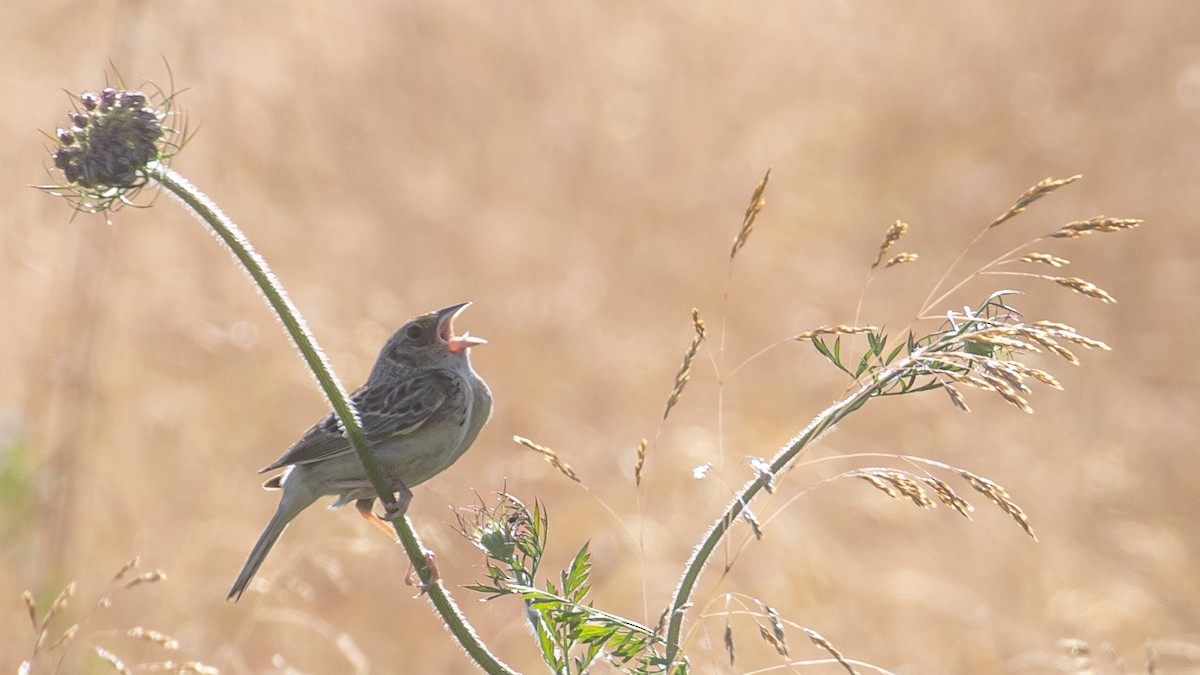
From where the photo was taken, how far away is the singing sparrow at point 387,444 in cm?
336

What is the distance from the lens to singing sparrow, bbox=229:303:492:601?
336cm

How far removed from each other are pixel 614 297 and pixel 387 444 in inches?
205

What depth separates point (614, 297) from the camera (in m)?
8.60

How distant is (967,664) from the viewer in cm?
608

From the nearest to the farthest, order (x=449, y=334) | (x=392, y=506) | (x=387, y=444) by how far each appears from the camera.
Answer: (x=392, y=506), (x=387, y=444), (x=449, y=334)

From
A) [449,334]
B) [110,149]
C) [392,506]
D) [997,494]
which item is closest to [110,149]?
[110,149]

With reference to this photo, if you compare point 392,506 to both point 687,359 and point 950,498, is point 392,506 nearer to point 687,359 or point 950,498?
point 687,359

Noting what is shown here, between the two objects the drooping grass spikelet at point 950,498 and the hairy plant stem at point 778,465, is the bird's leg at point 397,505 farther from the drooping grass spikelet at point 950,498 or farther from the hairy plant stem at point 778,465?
the drooping grass spikelet at point 950,498

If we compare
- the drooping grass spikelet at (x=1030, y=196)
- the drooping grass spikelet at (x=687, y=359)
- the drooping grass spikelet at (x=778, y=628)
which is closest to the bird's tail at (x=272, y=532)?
the drooping grass spikelet at (x=687, y=359)

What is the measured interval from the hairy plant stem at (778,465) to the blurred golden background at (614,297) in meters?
2.08

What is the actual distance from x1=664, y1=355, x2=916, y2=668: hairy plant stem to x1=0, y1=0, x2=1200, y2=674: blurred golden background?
2.08m

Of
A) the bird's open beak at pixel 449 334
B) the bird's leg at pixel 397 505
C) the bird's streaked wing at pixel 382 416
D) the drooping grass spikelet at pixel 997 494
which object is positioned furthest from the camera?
the bird's open beak at pixel 449 334

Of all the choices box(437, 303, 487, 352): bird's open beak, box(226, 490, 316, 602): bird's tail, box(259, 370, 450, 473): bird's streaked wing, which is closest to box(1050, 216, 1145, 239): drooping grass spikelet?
box(259, 370, 450, 473): bird's streaked wing

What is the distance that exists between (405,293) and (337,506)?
5.40 m
